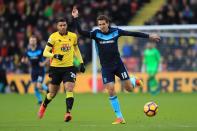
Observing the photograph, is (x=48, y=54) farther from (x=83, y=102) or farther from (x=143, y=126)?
(x=83, y=102)

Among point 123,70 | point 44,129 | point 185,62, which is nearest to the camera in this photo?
point 44,129

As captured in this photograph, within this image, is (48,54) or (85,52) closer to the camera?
(48,54)

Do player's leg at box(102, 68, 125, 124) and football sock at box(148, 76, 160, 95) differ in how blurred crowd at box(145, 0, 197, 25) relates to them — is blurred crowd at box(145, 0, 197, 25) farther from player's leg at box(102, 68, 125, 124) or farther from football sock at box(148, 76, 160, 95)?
player's leg at box(102, 68, 125, 124)

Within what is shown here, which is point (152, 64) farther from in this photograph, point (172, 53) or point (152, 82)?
point (172, 53)

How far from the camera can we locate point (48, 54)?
14500 mm

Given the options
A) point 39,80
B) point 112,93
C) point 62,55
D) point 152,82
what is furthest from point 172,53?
point 112,93

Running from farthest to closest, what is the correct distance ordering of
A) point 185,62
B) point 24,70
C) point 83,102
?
point 24,70
point 185,62
point 83,102

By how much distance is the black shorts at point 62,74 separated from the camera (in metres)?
14.8

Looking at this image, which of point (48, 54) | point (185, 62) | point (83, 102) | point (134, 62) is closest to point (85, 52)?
point (134, 62)

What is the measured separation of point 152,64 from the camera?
86.2ft

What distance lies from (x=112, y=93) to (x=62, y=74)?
1.58 meters

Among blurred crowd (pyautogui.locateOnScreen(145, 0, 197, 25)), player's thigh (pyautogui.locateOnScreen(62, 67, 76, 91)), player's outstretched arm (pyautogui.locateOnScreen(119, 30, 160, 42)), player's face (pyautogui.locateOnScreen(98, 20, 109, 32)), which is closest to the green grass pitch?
player's thigh (pyautogui.locateOnScreen(62, 67, 76, 91))

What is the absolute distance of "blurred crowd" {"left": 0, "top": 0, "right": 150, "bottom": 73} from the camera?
31.5m

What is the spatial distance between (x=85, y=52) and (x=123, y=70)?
16.5 meters
